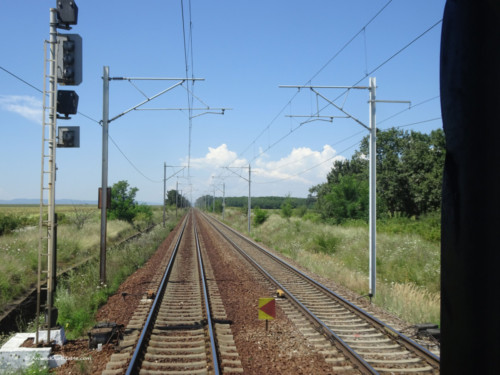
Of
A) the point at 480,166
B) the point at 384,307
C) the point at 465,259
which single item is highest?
the point at 480,166

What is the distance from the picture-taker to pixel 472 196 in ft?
3.58

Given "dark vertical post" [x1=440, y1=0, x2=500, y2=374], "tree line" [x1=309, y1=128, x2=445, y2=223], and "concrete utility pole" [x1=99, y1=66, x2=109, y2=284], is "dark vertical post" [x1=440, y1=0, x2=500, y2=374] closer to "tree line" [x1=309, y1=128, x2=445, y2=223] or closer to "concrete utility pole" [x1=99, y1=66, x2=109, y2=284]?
"concrete utility pole" [x1=99, y1=66, x2=109, y2=284]

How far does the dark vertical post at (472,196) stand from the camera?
107cm

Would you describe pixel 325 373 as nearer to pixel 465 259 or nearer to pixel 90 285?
pixel 465 259

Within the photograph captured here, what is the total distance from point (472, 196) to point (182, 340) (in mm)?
7497

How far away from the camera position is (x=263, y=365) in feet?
21.7

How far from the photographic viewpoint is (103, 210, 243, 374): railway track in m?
6.42

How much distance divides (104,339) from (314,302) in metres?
5.64

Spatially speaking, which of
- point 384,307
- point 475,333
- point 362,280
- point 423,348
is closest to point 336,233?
point 362,280

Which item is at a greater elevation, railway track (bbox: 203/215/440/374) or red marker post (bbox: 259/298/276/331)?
red marker post (bbox: 259/298/276/331)

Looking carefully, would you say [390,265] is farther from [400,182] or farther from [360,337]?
[400,182]

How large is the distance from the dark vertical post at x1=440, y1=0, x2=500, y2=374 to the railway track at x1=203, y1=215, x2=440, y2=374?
5424mm

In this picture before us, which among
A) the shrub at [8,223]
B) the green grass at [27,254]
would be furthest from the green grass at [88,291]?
the shrub at [8,223]

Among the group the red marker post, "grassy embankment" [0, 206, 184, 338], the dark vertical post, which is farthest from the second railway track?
the dark vertical post
